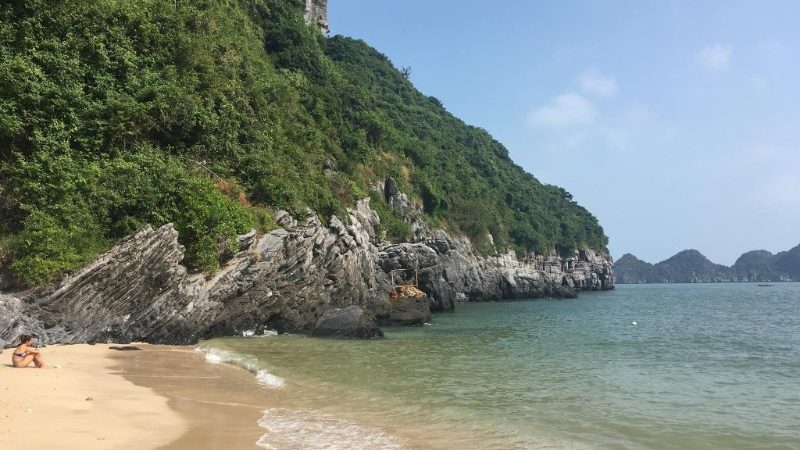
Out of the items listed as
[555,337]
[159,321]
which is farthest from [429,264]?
[159,321]

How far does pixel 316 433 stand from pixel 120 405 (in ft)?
13.0

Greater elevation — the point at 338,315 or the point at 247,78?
the point at 247,78

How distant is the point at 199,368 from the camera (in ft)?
48.9

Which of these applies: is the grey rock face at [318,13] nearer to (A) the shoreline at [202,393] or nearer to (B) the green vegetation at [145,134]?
(B) the green vegetation at [145,134]

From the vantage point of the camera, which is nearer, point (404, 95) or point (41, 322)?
point (41, 322)

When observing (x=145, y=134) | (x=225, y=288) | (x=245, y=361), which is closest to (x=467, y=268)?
(x=225, y=288)

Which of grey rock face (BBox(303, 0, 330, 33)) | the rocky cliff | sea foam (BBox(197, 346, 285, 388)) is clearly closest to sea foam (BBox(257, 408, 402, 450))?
sea foam (BBox(197, 346, 285, 388))

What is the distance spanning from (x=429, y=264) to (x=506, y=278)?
33709mm

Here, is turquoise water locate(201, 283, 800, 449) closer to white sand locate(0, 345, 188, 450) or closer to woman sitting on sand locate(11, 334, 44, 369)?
white sand locate(0, 345, 188, 450)

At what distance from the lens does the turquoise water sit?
9.61 metres

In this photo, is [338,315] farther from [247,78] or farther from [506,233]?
[506,233]

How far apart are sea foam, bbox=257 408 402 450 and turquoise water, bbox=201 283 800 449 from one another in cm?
3

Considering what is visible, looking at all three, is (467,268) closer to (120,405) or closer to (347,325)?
(347,325)

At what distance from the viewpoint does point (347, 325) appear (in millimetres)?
26203
